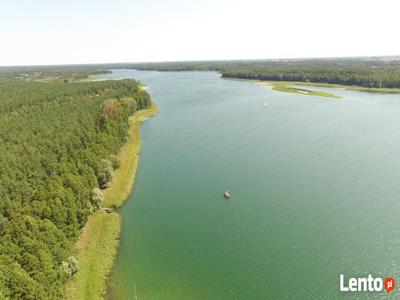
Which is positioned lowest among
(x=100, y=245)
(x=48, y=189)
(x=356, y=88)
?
(x=100, y=245)

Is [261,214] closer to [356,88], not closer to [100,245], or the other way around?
[100,245]

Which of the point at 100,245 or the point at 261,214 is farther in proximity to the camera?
the point at 261,214

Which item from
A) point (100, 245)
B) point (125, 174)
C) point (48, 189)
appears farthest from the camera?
point (125, 174)

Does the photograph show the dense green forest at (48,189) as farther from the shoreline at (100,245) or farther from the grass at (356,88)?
the grass at (356,88)

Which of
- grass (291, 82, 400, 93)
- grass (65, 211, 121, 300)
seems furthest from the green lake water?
grass (291, 82, 400, 93)

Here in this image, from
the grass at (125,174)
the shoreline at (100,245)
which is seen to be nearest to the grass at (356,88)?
the grass at (125,174)

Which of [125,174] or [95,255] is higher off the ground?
[125,174]

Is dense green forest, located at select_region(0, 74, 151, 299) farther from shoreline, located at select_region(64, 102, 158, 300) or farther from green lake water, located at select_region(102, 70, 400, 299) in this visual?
green lake water, located at select_region(102, 70, 400, 299)

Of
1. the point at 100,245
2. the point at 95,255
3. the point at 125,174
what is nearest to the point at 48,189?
the point at 100,245
